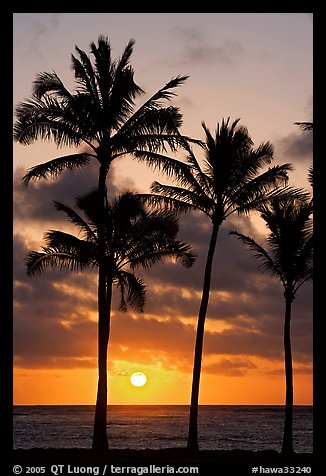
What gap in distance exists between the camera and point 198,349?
28219 millimetres

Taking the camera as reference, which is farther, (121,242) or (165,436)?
(165,436)

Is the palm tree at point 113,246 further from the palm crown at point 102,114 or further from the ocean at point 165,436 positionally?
the ocean at point 165,436

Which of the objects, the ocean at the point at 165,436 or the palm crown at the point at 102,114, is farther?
the ocean at the point at 165,436

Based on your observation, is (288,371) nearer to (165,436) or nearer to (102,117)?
(102,117)

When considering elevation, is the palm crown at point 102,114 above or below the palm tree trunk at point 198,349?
above

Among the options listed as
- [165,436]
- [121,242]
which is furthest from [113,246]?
[165,436]

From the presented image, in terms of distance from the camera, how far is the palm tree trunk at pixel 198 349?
90.5 ft

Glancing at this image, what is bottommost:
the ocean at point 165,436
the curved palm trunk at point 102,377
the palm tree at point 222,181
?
the ocean at point 165,436

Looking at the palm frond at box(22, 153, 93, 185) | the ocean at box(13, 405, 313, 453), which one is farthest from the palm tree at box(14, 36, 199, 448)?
the ocean at box(13, 405, 313, 453)

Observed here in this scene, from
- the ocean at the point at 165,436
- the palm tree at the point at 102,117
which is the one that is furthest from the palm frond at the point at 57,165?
the ocean at the point at 165,436

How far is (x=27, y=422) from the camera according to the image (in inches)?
4323
